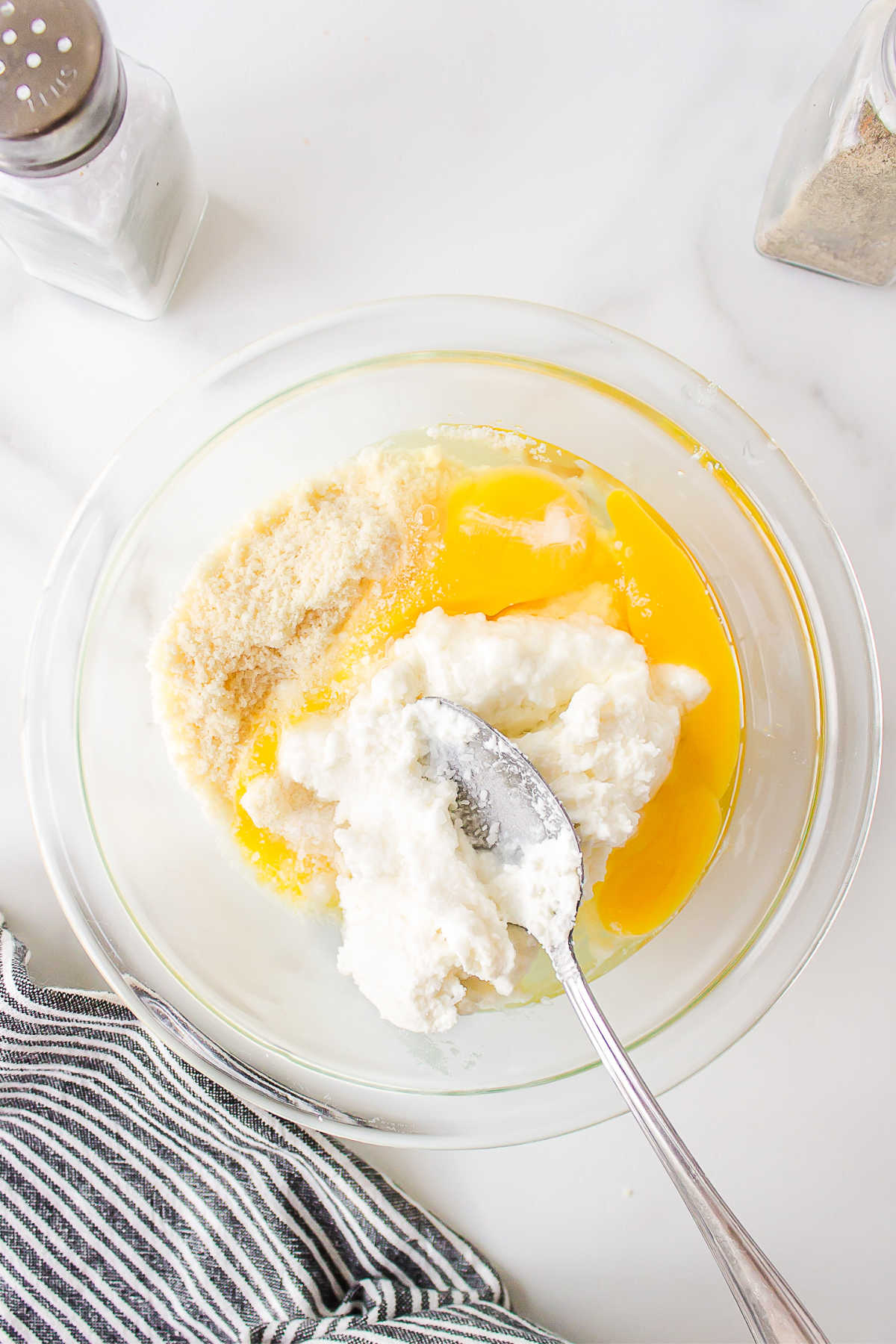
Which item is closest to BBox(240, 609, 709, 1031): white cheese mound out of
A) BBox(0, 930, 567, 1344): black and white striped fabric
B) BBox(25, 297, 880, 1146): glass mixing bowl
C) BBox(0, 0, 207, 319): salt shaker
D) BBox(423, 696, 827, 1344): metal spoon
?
BBox(423, 696, 827, 1344): metal spoon

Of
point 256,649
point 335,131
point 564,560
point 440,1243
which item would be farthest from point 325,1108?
point 335,131

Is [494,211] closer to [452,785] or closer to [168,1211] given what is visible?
[452,785]

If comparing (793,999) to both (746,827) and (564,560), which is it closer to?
(746,827)

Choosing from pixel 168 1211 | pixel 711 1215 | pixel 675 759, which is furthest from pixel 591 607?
pixel 168 1211

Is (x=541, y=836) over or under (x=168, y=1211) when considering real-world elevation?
over

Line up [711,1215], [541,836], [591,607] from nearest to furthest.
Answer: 1. [711,1215]
2. [541,836]
3. [591,607]

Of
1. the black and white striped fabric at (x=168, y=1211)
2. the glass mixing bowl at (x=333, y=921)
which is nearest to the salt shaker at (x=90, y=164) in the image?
→ the glass mixing bowl at (x=333, y=921)
